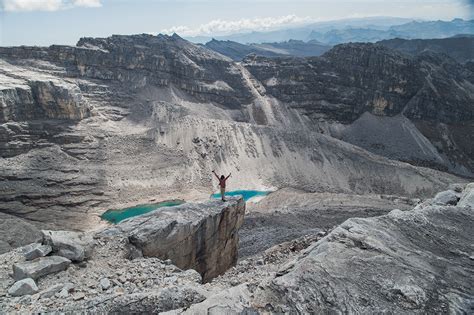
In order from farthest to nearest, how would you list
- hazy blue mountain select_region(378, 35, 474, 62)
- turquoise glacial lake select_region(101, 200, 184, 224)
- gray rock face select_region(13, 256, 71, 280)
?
hazy blue mountain select_region(378, 35, 474, 62)
turquoise glacial lake select_region(101, 200, 184, 224)
gray rock face select_region(13, 256, 71, 280)

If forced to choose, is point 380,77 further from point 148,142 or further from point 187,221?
point 187,221

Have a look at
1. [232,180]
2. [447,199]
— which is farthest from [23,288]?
[232,180]

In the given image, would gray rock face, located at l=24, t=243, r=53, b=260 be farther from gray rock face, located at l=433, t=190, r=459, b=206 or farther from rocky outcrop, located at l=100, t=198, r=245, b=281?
gray rock face, located at l=433, t=190, r=459, b=206

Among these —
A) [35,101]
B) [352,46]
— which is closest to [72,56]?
[35,101]

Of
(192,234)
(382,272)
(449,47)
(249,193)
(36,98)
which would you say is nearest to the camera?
(382,272)

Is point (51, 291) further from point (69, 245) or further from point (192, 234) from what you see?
point (192, 234)

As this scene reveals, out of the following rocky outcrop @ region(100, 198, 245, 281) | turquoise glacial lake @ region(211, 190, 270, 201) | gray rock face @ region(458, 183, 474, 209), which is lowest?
turquoise glacial lake @ region(211, 190, 270, 201)

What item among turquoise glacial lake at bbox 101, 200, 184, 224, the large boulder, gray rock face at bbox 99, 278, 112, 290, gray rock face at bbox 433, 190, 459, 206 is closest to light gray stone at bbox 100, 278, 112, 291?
gray rock face at bbox 99, 278, 112, 290
